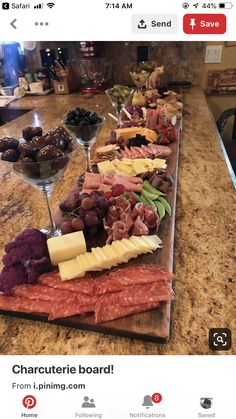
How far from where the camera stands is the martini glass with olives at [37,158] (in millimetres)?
476

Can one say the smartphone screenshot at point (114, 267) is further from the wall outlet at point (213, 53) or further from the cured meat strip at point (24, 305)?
the wall outlet at point (213, 53)

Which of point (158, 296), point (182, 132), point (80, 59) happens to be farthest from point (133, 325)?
point (80, 59)

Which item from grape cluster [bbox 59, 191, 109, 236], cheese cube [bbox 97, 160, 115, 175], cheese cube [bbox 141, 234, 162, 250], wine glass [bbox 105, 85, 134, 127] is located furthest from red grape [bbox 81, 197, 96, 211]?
wine glass [bbox 105, 85, 134, 127]

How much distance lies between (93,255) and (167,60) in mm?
1461

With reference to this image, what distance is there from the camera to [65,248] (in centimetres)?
46

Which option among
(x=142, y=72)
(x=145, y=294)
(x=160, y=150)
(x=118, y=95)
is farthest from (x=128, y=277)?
(x=142, y=72)

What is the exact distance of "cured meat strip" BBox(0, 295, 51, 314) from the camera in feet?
1.34

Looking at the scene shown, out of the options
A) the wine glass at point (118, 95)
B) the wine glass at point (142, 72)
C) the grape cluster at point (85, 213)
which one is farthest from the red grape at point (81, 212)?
the wine glass at point (142, 72)

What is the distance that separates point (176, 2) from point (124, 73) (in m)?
1.37
